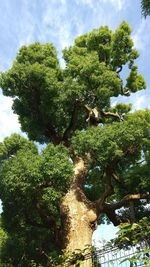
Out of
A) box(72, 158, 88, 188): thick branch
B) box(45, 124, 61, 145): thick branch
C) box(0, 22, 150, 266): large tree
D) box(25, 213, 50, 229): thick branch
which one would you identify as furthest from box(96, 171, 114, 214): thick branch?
box(45, 124, 61, 145): thick branch

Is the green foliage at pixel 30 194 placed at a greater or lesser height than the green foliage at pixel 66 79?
lesser

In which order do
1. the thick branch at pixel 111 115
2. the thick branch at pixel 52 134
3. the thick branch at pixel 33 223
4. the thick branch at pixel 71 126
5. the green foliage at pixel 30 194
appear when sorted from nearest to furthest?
the green foliage at pixel 30 194 → the thick branch at pixel 33 223 → the thick branch at pixel 71 126 → the thick branch at pixel 52 134 → the thick branch at pixel 111 115

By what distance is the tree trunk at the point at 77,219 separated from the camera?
11.2 m

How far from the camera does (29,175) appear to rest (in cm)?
1092

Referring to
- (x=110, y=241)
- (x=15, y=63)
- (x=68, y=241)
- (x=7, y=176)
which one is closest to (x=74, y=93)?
(x=15, y=63)

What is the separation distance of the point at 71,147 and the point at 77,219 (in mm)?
3057

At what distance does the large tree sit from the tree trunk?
29 millimetres

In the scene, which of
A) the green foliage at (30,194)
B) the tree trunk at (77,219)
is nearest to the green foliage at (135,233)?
the green foliage at (30,194)

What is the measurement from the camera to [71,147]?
13.8 metres

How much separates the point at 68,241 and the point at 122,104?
6.45 meters

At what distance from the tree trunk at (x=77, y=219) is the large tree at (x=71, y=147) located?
0.09 feet

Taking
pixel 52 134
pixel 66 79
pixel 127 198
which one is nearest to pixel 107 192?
pixel 127 198

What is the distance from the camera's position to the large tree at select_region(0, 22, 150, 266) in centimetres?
1138

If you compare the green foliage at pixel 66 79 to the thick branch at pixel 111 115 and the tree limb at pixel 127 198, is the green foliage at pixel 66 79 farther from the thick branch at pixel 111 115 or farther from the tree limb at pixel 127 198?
the tree limb at pixel 127 198
